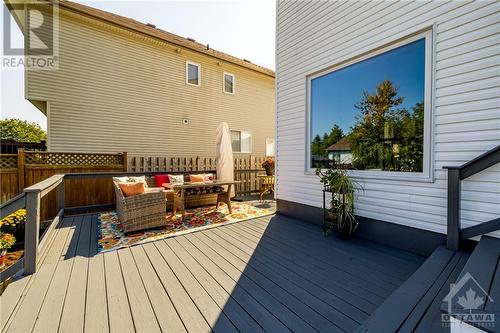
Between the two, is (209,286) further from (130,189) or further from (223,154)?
(223,154)

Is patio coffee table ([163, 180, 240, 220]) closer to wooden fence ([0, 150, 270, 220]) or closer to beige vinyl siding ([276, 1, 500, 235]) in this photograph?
beige vinyl siding ([276, 1, 500, 235])

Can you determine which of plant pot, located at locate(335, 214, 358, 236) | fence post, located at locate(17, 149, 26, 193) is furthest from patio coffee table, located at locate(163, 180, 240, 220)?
fence post, located at locate(17, 149, 26, 193)

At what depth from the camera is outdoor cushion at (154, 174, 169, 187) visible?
6.17 meters

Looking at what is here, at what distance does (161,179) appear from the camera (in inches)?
245

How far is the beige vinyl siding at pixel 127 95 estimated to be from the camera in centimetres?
715

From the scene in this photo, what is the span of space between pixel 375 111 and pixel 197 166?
6.47 meters

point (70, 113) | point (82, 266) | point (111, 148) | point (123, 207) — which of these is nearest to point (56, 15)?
point (70, 113)

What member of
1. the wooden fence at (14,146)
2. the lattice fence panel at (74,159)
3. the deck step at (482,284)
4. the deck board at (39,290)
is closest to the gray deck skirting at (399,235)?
the deck step at (482,284)

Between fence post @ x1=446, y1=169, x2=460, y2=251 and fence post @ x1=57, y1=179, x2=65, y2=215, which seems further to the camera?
fence post @ x1=57, y1=179, x2=65, y2=215

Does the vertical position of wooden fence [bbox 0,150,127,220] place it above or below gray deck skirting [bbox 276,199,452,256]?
above

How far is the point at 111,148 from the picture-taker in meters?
7.91

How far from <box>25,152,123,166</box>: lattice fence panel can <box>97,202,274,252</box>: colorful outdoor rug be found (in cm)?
196

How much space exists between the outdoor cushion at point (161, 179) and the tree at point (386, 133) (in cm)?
484

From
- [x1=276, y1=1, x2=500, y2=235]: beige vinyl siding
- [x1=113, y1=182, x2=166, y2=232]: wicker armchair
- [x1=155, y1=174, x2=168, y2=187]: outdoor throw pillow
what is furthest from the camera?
[x1=155, y1=174, x2=168, y2=187]: outdoor throw pillow
